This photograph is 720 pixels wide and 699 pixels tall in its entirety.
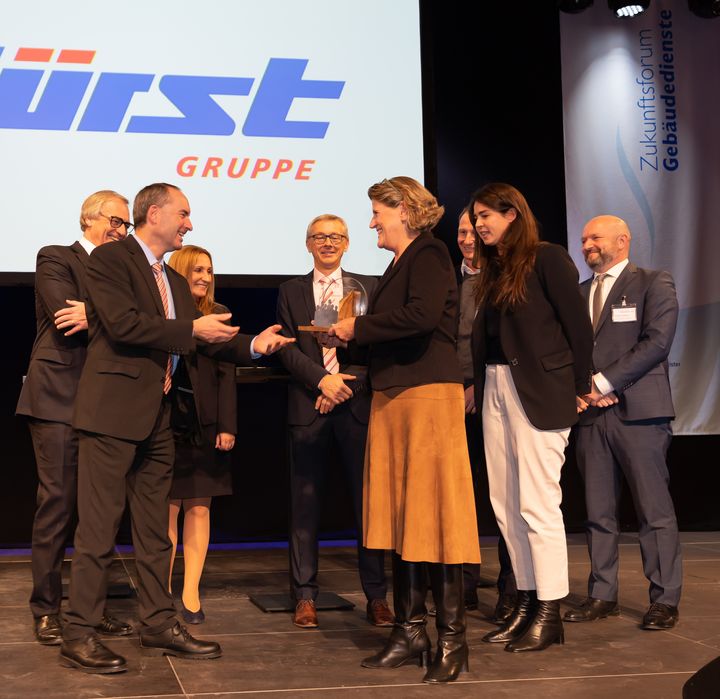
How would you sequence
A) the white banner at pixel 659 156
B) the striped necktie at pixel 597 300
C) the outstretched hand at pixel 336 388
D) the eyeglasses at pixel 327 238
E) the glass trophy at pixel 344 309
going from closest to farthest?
the glass trophy at pixel 344 309 → the outstretched hand at pixel 336 388 → the eyeglasses at pixel 327 238 → the striped necktie at pixel 597 300 → the white banner at pixel 659 156

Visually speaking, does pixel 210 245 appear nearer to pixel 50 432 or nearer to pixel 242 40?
pixel 242 40

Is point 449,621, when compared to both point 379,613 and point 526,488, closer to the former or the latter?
point 526,488

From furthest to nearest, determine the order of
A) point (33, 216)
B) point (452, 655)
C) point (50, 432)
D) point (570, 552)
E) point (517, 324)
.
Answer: point (570, 552) → point (33, 216) → point (50, 432) → point (517, 324) → point (452, 655)

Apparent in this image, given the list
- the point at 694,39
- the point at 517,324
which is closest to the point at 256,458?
the point at 517,324

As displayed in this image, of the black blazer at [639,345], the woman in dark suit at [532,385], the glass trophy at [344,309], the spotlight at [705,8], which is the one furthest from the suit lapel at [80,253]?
the spotlight at [705,8]

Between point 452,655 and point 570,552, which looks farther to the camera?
point 570,552

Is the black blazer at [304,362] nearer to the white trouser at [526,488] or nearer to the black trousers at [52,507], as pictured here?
the white trouser at [526,488]

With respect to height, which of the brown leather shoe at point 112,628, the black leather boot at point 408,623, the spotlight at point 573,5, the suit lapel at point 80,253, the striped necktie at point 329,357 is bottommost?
the brown leather shoe at point 112,628

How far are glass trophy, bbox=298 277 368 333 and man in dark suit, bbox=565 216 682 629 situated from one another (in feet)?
3.79

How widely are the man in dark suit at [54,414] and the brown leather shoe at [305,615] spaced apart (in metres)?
0.68

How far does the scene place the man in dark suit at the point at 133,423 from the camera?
3373mm

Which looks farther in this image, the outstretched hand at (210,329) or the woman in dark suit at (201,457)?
the woman in dark suit at (201,457)

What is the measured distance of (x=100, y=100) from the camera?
18.0ft

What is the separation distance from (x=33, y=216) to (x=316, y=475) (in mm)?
2285
